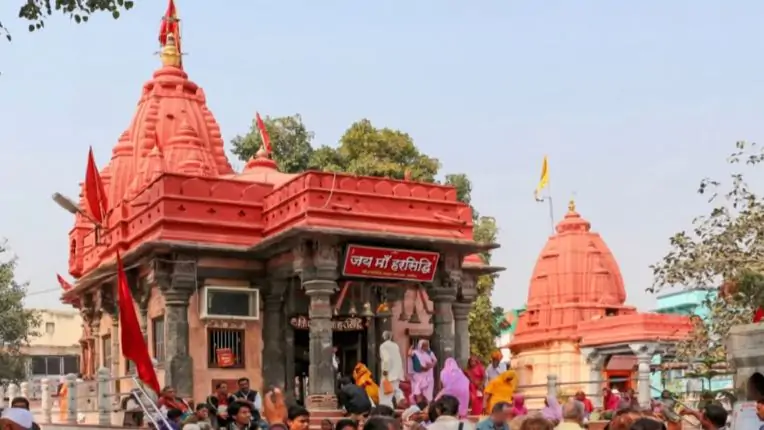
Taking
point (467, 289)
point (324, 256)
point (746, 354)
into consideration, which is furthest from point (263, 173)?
point (746, 354)

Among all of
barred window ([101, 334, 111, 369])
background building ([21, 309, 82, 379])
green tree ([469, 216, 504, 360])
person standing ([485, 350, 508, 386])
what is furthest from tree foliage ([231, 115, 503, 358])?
background building ([21, 309, 82, 379])

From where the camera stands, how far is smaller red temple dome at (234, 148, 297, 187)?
22.3m

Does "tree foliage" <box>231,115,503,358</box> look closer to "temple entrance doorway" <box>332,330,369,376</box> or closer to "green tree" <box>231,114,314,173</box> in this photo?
"green tree" <box>231,114,314,173</box>

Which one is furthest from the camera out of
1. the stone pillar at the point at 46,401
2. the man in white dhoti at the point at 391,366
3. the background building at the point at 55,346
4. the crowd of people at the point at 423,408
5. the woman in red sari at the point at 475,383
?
the background building at the point at 55,346

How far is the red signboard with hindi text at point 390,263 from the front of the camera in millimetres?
18391

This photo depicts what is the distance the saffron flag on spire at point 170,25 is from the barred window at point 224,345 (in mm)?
11375

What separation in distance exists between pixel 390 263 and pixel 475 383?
109 inches

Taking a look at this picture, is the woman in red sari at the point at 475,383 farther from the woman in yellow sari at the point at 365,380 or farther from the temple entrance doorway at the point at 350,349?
the temple entrance doorway at the point at 350,349

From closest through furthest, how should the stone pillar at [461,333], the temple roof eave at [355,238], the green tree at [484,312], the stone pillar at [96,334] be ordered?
the temple roof eave at [355,238]
the stone pillar at [461,333]
the stone pillar at [96,334]
the green tree at [484,312]

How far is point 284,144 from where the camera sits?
1347 inches

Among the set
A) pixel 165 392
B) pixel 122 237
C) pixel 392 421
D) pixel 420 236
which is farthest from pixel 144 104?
pixel 392 421

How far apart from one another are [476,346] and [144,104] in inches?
433

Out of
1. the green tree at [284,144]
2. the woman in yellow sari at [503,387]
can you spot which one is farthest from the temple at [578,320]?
the woman in yellow sari at [503,387]

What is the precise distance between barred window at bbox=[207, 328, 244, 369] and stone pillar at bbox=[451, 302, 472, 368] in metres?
3.96
